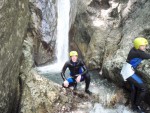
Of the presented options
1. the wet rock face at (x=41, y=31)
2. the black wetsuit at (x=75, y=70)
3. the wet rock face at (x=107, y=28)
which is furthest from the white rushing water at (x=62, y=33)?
the black wetsuit at (x=75, y=70)

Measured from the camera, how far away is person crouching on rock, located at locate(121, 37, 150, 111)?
7543mm

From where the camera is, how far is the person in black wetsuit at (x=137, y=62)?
7.51 metres

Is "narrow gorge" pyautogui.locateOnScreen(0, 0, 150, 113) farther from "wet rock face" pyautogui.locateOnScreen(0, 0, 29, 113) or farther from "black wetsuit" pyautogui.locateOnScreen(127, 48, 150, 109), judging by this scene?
"black wetsuit" pyautogui.locateOnScreen(127, 48, 150, 109)

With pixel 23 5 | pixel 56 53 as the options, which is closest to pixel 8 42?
pixel 23 5

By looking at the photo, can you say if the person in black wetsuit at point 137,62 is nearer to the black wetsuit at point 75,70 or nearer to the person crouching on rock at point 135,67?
the person crouching on rock at point 135,67

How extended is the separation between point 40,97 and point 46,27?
7246mm

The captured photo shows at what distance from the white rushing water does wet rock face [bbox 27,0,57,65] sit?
763 millimetres

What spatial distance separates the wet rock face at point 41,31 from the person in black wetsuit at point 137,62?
24.3 ft

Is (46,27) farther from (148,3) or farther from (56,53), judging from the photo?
(148,3)

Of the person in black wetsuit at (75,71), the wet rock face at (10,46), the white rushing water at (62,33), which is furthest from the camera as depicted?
the white rushing water at (62,33)

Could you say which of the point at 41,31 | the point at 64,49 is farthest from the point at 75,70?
the point at 64,49

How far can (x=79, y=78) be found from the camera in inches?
334

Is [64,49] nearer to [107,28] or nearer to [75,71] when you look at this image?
[107,28]

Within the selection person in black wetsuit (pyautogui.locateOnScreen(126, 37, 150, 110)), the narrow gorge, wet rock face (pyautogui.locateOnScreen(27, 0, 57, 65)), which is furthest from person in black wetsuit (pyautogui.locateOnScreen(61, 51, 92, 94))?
wet rock face (pyautogui.locateOnScreen(27, 0, 57, 65))
